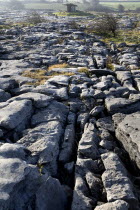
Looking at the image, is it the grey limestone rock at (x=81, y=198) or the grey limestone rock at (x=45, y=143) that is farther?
the grey limestone rock at (x=45, y=143)

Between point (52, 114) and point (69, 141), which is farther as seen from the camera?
point (52, 114)

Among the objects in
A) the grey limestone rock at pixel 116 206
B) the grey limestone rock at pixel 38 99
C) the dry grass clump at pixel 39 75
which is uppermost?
the grey limestone rock at pixel 38 99

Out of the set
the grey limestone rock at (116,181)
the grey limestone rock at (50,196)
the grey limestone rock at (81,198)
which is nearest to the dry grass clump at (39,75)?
the grey limestone rock at (116,181)

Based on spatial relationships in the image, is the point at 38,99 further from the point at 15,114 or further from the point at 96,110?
the point at 96,110

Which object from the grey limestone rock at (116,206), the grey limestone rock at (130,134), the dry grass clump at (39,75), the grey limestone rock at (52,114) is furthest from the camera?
the dry grass clump at (39,75)

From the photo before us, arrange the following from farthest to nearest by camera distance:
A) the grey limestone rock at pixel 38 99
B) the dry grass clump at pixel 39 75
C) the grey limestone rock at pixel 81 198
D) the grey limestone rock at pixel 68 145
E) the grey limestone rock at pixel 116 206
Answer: the dry grass clump at pixel 39 75 < the grey limestone rock at pixel 38 99 < the grey limestone rock at pixel 68 145 < the grey limestone rock at pixel 81 198 < the grey limestone rock at pixel 116 206

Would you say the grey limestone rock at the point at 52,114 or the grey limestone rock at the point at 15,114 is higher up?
the grey limestone rock at the point at 15,114

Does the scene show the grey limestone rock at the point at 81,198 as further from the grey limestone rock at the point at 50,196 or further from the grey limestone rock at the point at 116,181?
the grey limestone rock at the point at 116,181

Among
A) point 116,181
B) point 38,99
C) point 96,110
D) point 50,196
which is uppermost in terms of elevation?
point 38,99

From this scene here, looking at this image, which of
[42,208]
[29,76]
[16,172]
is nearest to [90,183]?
[42,208]

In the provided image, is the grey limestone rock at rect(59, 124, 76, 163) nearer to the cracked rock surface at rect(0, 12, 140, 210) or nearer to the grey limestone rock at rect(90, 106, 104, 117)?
the cracked rock surface at rect(0, 12, 140, 210)

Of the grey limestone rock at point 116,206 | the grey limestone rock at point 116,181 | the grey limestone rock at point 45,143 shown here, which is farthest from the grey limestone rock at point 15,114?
the grey limestone rock at point 116,206

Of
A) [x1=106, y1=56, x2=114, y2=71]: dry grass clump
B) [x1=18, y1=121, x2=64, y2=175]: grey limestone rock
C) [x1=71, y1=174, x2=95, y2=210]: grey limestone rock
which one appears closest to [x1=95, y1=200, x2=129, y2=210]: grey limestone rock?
[x1=71, y1=174, x2=95, y2=210]: grey limestone rock

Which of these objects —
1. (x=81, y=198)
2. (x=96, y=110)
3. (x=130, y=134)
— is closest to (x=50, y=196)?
(x=81, y=198)
